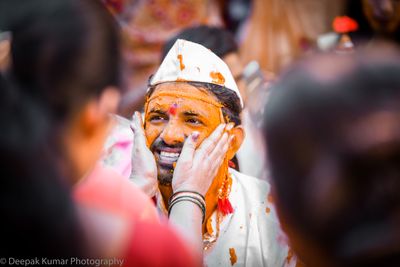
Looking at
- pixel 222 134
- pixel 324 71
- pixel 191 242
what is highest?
pixel 324 71

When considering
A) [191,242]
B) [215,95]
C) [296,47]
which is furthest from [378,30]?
[191,242]

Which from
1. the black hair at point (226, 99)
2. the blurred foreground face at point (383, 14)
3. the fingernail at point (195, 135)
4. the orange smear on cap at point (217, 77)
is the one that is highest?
the orange smear on cap at point (217, 77)

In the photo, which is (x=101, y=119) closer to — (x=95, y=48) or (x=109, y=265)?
(x=95, y=48)

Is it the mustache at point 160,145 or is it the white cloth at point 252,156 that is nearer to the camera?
the mustache at point 160,145

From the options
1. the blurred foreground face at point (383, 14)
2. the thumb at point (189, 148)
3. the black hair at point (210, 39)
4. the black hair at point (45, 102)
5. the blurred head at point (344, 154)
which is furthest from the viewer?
the blurred foreground face at point (383, 14)

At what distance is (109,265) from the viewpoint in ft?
3.48

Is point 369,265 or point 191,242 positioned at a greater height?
point 369,265

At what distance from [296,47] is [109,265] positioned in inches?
113

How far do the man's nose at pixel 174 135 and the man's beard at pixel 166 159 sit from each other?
0.03 ft

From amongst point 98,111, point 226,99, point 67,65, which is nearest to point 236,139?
point 226,99

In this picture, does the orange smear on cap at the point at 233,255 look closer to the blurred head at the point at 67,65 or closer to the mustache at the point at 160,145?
the mustache at the point at 160,145

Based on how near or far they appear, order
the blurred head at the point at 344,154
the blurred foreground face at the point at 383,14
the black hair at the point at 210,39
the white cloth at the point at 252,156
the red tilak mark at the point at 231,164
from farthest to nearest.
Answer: the blurred foreground face at the point at 383,14 → the black hair at the point at 210,39 → the white cloth at the point at 252,156 → the red tilak mark at the point at 231,164 → the blurred head at the point at 344,154

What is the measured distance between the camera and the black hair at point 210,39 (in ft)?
6.95

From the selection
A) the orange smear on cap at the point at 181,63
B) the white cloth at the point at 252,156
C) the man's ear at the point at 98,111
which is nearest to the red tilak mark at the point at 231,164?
the white cloth at the point at 252,156
